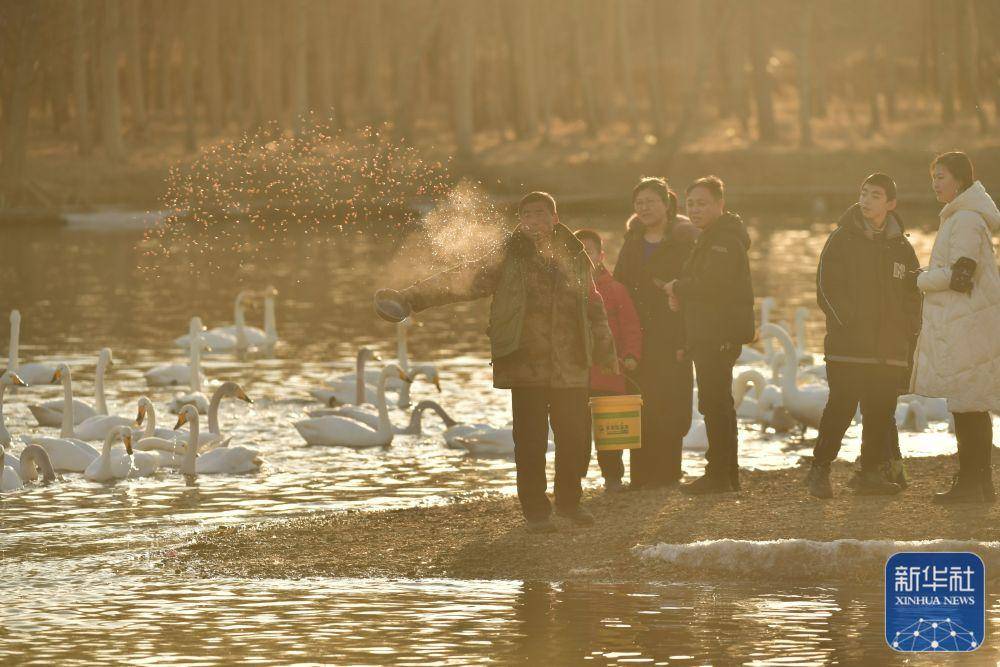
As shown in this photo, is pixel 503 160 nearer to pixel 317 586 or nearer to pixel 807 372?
pixel 807 372

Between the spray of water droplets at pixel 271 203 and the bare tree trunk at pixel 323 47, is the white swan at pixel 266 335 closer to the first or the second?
the spray of water droplets at pixel 271 203

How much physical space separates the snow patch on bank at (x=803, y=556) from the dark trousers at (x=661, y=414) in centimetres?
225

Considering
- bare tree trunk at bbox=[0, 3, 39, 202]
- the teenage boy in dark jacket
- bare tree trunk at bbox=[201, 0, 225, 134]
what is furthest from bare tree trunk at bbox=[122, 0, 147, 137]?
the teenage boy in dark jacket

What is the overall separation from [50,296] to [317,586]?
24170 mm

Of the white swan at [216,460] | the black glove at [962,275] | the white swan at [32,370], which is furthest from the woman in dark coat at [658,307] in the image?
the white swan at [32,370]

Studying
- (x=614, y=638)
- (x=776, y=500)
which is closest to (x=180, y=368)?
(x=776, y=500)

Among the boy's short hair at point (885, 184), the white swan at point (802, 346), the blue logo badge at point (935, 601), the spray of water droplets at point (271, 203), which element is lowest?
the blue logo badge at point (935, 601)

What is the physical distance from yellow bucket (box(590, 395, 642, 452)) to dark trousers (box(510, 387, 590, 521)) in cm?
50

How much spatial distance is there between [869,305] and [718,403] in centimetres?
117

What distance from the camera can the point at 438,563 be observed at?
33.5 feet

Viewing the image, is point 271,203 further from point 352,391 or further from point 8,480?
point 8,480

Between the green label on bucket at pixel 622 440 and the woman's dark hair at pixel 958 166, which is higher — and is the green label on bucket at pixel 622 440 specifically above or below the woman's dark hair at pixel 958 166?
below

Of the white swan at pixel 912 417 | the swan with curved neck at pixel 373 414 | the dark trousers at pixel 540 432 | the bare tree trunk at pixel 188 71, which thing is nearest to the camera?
the dark trousers at pixel 540 432

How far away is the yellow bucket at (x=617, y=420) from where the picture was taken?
37.6 ft
